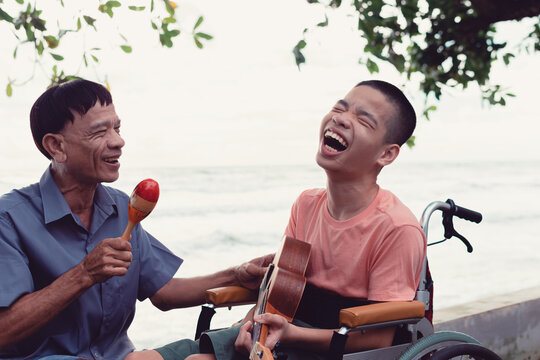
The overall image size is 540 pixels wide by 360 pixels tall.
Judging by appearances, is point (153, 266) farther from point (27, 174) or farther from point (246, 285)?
point (27, 174)

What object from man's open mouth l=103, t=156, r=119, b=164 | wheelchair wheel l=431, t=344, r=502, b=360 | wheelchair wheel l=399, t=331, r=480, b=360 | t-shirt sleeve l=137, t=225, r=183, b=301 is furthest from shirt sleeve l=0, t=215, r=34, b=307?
wheelchair wheel l=431, t=344, r=502, b=360

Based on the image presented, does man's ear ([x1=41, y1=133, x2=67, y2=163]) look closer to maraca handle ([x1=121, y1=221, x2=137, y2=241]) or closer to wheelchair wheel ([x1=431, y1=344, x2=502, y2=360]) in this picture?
maraca handle ([x1=121, y1=221, x2=137, y2=241])

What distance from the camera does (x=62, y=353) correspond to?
206 centimetres

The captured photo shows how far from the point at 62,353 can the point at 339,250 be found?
3.24 feet

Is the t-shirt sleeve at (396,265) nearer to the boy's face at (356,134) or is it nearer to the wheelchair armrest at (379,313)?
the wheelchair armrest at (379,313)

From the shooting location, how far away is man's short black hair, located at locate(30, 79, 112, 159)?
6.75ft

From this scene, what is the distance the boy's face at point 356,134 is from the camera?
2.18 meters

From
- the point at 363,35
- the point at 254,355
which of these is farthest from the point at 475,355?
the point at 363,35

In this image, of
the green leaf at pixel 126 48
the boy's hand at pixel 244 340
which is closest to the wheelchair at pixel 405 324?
the boy's hand at pixel 244 340

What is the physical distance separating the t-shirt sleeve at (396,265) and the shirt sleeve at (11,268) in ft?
3.59

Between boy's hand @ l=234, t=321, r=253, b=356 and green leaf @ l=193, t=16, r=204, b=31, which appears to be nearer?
boy's hand @ l=234, t=321, r=253, b=356

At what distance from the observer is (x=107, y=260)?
1818 mm

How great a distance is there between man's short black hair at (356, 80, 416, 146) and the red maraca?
86 centimetres

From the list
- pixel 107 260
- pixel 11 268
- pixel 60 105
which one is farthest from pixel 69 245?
pixel 60 105
